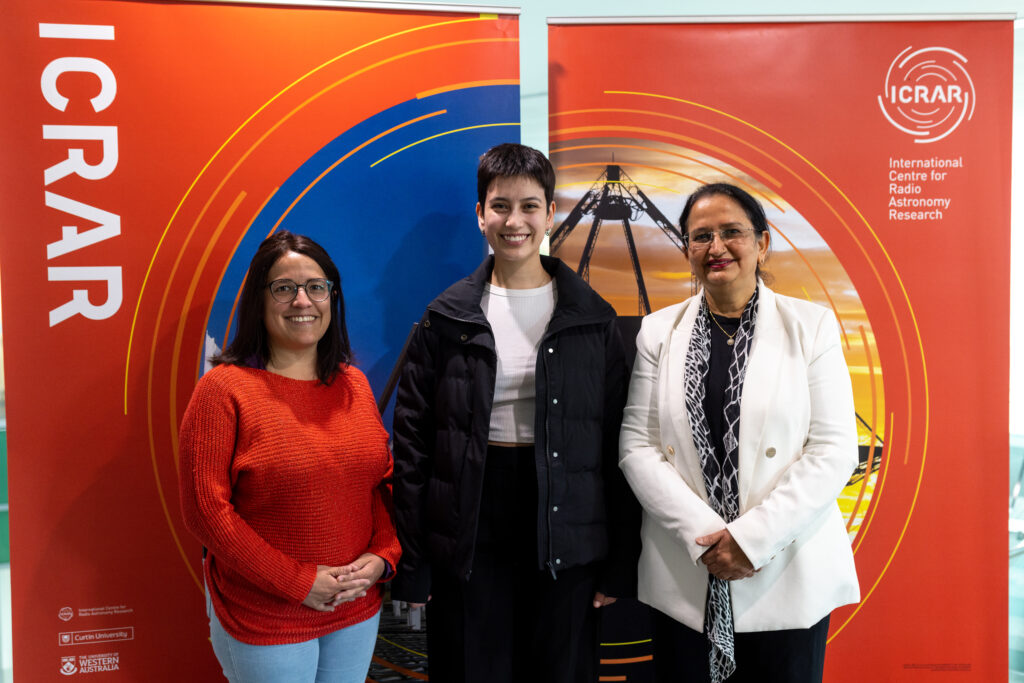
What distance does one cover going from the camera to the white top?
1.85 metres

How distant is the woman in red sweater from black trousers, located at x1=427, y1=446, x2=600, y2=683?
0.75ft

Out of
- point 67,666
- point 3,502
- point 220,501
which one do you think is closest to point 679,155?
point 220,501

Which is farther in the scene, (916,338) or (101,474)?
(916,338)

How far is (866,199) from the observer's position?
2576 millimetres

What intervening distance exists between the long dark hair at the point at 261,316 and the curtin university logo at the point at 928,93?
7.07ft

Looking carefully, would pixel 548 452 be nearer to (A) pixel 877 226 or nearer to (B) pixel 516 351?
(B) pixel 516 351

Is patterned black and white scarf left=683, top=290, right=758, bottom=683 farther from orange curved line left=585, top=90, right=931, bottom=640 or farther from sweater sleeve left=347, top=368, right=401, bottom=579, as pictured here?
orange curved line left=585, top=90, right=931, bottom=640

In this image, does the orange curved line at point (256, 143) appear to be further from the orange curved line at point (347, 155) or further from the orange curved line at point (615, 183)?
the orange curved line at point (615, 183)

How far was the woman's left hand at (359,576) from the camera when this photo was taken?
1.68 m

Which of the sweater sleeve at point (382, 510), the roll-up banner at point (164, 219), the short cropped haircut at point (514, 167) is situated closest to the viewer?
the sweater sleeve at point (382, 510)

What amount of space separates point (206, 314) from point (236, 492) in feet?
3.16

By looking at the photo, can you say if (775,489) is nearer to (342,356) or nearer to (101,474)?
(342,356)

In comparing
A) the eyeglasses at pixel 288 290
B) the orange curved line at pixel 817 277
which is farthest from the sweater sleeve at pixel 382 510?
the orange curved line at pixel 817 277

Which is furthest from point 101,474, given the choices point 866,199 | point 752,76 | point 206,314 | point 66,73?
point 866,199
